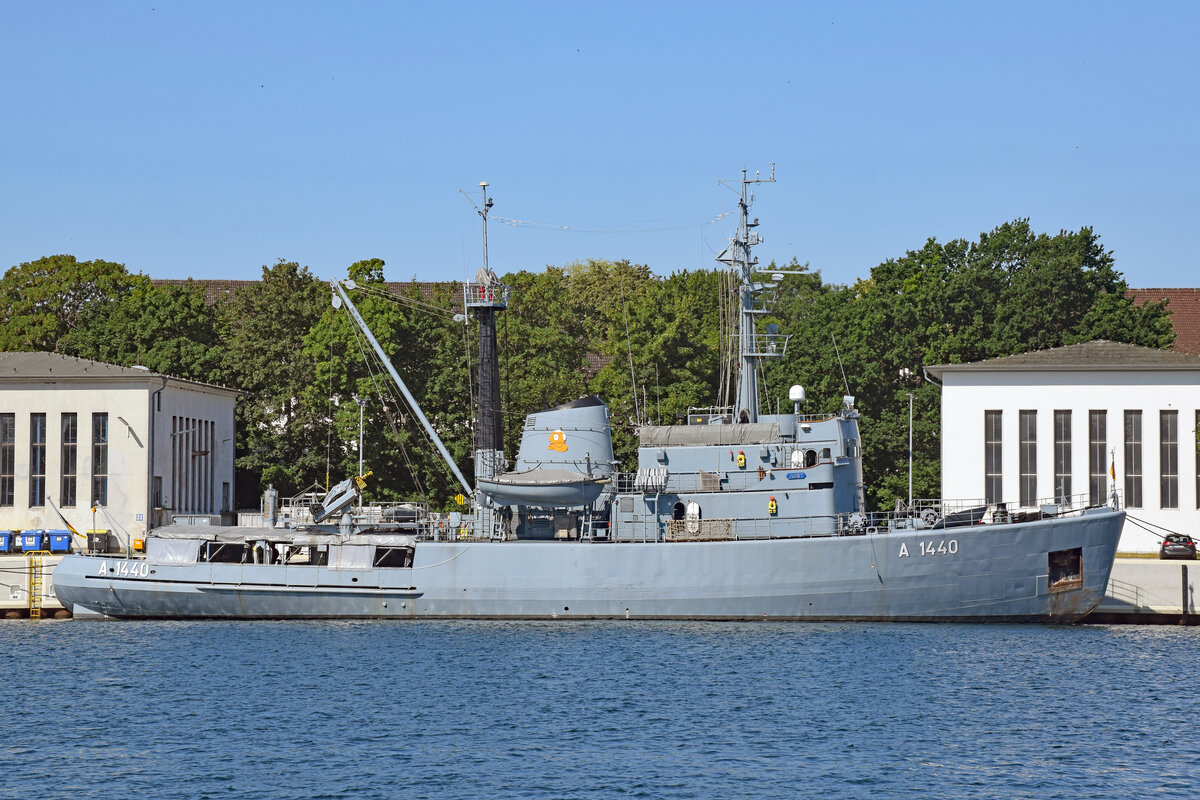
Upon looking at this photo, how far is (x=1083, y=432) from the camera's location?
5619cm

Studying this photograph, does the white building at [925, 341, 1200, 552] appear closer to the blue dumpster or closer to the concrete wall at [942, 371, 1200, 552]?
the concrete wall at [942, 371, 1200, 552]

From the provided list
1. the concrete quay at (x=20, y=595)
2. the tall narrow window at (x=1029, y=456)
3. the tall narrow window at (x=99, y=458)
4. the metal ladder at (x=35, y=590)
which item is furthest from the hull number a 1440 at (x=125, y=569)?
the tall narrow window at (x=1029, y=456)

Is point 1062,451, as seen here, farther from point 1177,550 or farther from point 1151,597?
point 1151,597

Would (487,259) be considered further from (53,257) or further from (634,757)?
(53,257)

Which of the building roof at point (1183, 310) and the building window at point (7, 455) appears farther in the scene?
the building roof at point (1183, 310)

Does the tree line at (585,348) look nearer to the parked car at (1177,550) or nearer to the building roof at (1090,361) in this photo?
the building roof at (1090,361)

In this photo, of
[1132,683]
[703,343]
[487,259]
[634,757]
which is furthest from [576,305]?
[634,757]

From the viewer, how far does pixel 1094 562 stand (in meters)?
40.5

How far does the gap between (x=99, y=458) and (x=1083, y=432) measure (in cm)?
3847

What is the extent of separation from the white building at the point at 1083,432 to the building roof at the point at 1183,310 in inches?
994

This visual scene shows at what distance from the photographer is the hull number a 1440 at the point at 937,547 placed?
4028cm

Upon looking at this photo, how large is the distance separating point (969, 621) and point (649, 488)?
9865mm

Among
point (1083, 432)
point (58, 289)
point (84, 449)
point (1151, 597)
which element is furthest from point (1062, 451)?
point (58, 289)

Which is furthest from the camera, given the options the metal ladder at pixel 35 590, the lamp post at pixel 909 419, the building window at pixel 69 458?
the lamp post at pixel 909 419
